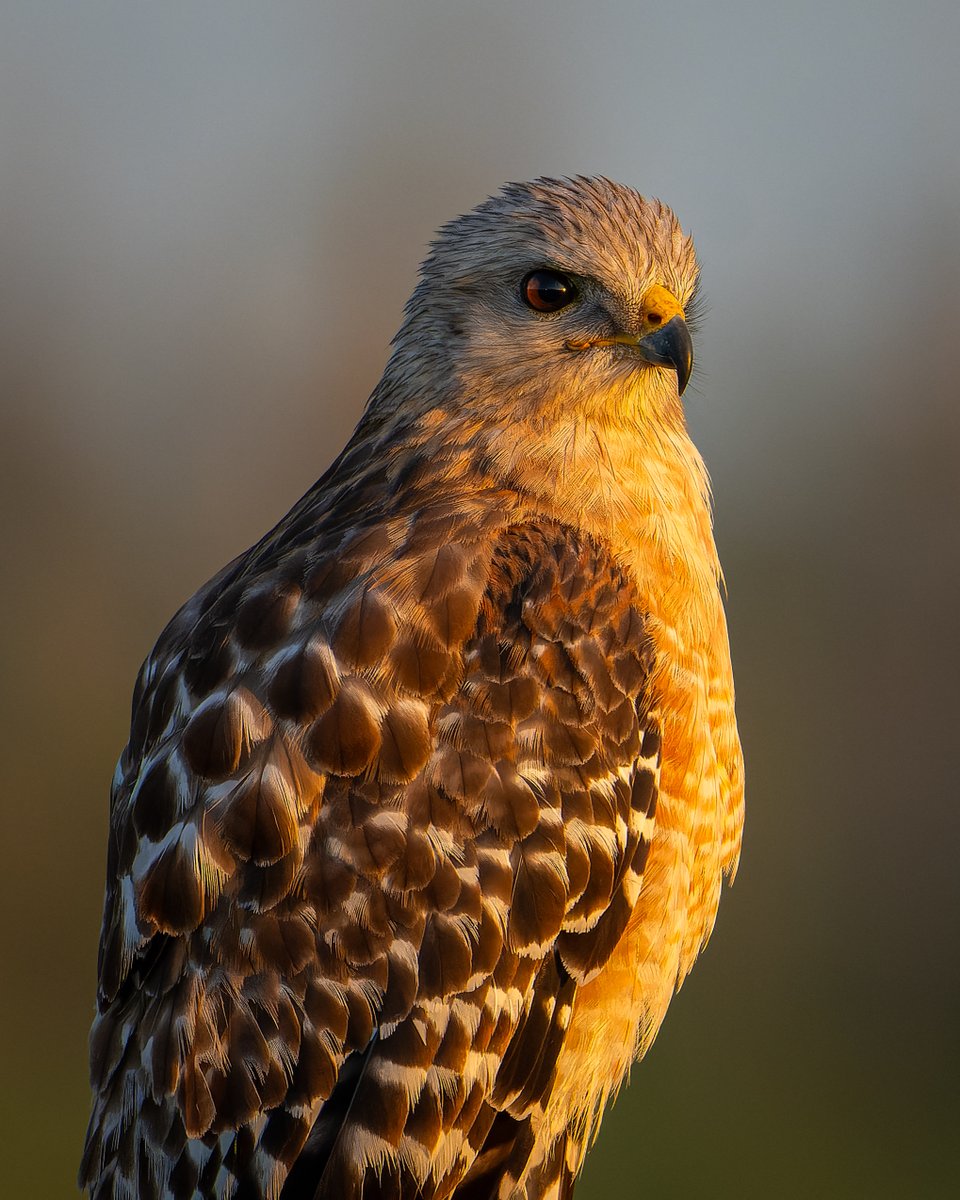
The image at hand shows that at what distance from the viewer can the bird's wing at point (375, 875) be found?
3.17 m

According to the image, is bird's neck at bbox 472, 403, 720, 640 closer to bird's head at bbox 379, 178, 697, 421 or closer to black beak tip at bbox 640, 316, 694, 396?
bird's head at bbox 379, 178, 697, 421

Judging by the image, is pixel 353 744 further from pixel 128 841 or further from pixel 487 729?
pixel 128 841

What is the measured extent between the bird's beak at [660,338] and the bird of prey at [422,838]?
0.29m

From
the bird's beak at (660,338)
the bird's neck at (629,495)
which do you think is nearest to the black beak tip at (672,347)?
the bird's beak at (660,338)

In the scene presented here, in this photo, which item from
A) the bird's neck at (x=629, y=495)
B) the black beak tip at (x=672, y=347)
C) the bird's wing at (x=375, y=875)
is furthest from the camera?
the black beak tip at (x=672, y=347)

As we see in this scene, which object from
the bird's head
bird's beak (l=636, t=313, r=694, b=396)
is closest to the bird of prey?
the bird's head

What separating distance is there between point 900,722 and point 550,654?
11.7m

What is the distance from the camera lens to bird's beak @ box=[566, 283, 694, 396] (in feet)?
12.6

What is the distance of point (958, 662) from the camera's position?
46.6 feet

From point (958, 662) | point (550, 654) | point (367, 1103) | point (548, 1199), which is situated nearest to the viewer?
point (367, 1103)

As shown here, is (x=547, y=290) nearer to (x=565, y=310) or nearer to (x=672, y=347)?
(x=565, y=310)

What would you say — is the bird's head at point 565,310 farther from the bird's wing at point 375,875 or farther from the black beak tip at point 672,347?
the bird's wing at point 375,875

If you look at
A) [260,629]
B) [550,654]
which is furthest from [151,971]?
[550,654]

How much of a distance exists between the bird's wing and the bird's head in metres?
0.63
